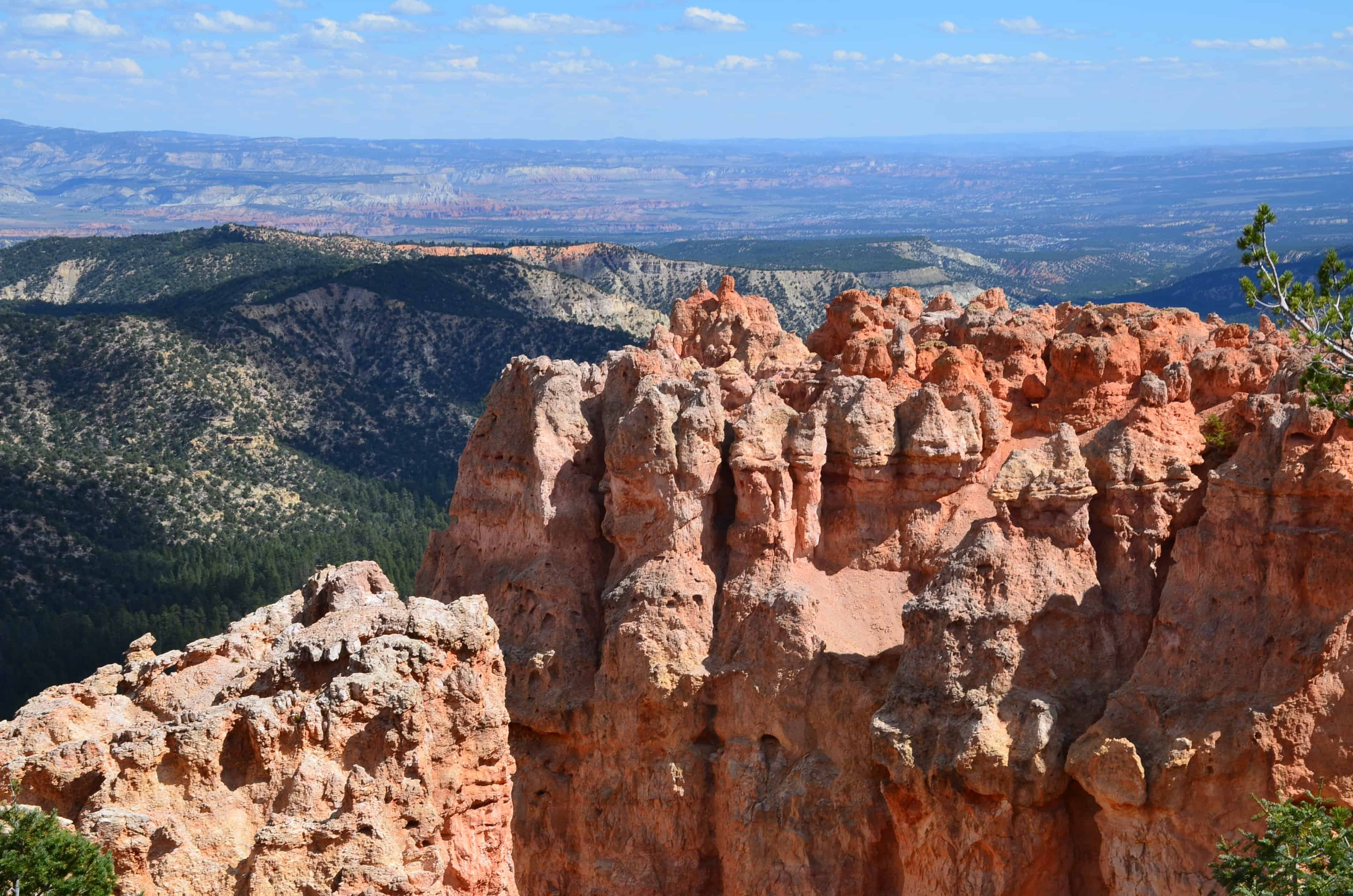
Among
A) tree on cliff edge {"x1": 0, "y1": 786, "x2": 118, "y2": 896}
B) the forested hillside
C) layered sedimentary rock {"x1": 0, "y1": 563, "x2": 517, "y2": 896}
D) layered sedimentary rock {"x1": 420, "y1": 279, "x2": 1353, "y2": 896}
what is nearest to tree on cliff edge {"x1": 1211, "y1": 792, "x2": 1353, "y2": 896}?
layered sedimentary rock {"x1": 420, "y1": 279, "x2": 1353, "y2": 896}

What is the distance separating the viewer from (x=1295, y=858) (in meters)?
17.4

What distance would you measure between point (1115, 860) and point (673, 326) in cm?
2970

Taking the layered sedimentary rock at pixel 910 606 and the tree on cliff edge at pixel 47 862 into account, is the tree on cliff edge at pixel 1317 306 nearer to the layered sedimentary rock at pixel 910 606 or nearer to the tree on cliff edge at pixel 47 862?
the layered sedimentary rock at pixel 910 606

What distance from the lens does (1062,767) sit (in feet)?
73.5

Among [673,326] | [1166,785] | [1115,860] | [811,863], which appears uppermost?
[673,326]

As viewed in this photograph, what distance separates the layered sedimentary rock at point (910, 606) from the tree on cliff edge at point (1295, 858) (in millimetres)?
2273

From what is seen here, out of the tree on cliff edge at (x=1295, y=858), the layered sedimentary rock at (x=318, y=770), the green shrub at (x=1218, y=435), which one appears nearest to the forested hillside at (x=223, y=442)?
the layered sedimentary rock at (x=318, y=770)

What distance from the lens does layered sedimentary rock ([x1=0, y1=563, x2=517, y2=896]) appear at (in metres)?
19.0

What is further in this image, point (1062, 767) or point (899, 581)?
point (899, 581)

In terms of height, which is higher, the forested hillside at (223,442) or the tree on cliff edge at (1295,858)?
the tree on cliff edge at (1295,858)

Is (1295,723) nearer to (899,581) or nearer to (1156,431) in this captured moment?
(1156,431)

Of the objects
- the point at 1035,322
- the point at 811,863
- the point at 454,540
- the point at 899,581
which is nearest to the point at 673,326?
the point at 1035,322

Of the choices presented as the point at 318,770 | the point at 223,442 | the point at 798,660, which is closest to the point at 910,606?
the point at 798,660

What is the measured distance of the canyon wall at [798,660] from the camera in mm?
20203
